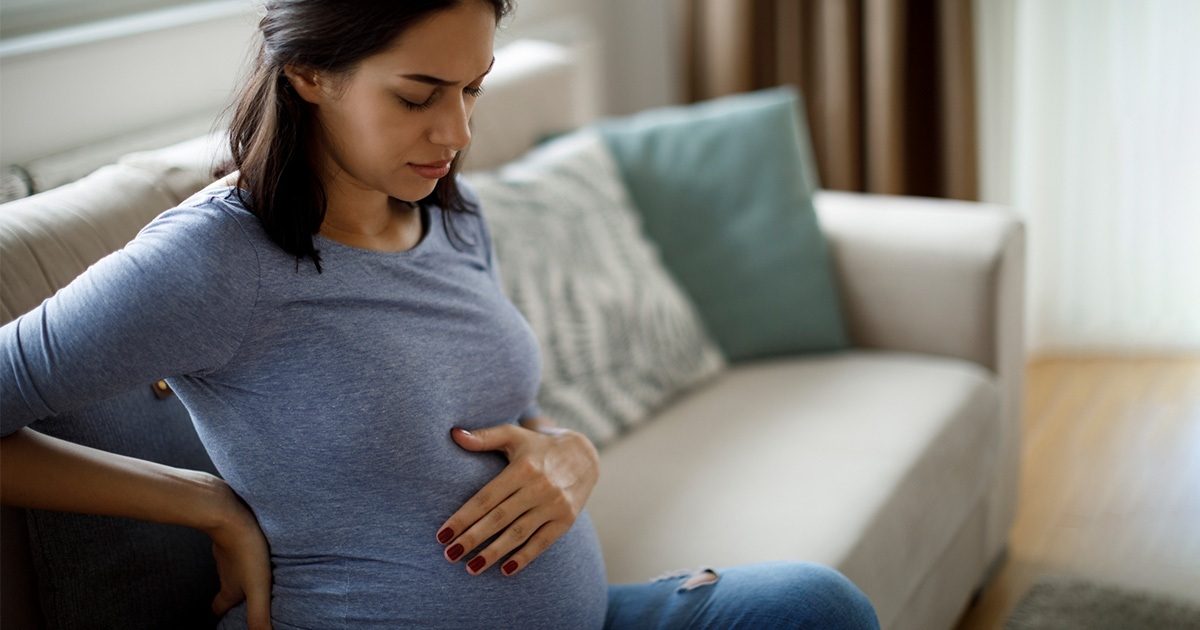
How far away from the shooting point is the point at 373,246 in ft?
4.09

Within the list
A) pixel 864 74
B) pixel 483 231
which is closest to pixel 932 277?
pixel 483 231

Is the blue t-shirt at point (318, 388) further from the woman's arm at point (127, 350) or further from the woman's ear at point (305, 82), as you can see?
the woman's ear at point (305, 82)

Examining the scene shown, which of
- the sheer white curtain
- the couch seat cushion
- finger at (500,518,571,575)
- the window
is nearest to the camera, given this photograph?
finger at (500,518,571,575)

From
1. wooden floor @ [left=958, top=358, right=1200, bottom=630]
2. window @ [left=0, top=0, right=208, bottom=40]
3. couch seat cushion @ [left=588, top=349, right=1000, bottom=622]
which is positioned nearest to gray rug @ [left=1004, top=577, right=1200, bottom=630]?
wooden floor @ [left=958, top=358, right=1200, bottom=630]

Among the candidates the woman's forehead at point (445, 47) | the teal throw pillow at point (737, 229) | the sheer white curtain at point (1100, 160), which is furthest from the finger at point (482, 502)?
the sheer white curtain at point (1100, 160)

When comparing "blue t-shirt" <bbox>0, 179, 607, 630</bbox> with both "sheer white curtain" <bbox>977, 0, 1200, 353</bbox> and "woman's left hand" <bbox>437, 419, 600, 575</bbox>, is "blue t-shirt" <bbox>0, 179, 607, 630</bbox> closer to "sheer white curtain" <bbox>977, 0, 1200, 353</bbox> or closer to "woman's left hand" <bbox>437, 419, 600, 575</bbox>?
"woman's left hand" <bbox>437, 419, 600, 575</bbox>

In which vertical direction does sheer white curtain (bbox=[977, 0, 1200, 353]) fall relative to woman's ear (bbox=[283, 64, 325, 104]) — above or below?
below

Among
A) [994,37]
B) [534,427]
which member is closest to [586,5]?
[994,37]

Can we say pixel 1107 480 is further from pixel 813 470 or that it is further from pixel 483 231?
pixel 483 231

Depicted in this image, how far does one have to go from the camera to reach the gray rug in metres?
1.99

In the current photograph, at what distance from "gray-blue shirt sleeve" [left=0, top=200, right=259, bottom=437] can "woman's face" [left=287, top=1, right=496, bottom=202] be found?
150 millimetres

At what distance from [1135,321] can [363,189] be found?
249 centimetres

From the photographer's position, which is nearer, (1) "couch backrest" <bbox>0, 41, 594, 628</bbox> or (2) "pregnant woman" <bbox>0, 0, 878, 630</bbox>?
(2) "pregnant woman" <bbox>0, 0, 878, 630</bbox>

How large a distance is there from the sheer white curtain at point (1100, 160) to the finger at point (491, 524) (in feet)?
7.41
